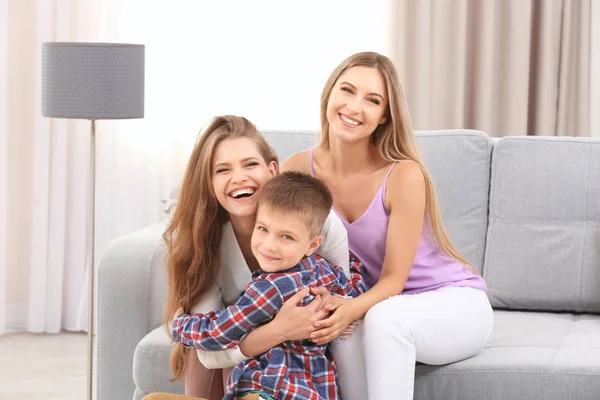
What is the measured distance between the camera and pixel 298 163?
2635 millimetres

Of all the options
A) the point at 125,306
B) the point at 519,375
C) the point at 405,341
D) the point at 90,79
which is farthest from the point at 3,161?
the point at 519,375

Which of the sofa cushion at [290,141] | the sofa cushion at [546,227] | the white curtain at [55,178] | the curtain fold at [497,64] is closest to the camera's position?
the sofa cushion at [546,227]

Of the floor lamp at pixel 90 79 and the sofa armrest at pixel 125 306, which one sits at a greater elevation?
the floor lamp at pixel 90 79

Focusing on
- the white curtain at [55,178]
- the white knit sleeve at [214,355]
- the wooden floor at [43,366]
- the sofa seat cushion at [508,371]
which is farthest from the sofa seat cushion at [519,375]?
the white curtain at [55,178]

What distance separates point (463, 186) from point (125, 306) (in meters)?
1.08

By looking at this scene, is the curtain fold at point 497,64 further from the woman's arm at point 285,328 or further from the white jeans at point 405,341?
the woman's arm at point 285,328

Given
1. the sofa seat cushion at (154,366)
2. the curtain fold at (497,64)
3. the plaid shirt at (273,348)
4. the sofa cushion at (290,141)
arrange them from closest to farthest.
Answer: the plaid shirt at (273,348) < the sofa seat cushion at (154,366) < the sofa cushion at (290,141) < the curtain fold at (497,64)

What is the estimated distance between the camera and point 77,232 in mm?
4332

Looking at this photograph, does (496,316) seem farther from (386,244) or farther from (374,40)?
(374,40)

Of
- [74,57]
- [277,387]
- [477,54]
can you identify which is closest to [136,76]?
[74,57]

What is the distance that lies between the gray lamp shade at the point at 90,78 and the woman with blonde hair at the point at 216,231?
72 cm

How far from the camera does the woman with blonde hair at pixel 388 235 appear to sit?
224cm

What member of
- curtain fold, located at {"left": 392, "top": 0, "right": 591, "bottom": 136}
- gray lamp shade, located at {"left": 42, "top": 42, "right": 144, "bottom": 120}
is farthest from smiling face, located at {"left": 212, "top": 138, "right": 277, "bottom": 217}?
curtain fold, located at {"left": 392, "top": 0, "right": 591, "bottom": 136}

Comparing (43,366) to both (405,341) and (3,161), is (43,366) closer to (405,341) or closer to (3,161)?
(3,161)
